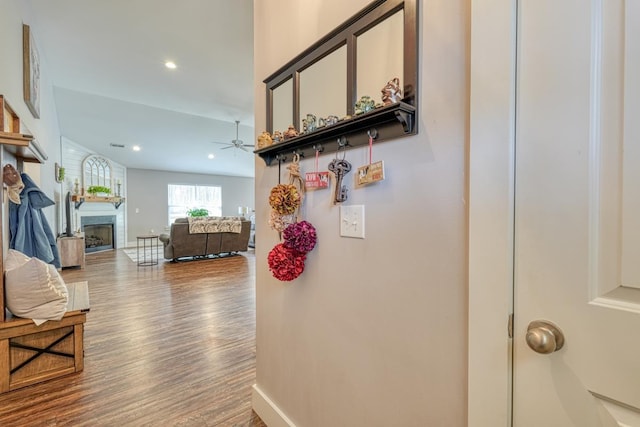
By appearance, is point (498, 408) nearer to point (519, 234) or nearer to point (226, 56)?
point (519, 234)

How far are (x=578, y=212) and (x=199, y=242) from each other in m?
6.52

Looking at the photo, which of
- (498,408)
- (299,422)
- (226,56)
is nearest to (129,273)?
(226,56)

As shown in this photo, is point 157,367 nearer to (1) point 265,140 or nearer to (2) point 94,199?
(1) point 265,140

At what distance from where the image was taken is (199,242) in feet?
20.6

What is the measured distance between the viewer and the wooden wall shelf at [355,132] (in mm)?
855

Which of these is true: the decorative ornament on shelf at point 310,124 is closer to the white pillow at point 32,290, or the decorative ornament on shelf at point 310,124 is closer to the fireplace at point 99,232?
the white pillow at point 32,290

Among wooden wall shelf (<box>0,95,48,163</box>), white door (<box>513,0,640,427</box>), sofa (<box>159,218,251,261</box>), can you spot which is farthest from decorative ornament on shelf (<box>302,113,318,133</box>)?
sofa (<box>159,218,251,261</box>)

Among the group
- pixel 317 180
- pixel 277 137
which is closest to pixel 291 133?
pixel 277 137

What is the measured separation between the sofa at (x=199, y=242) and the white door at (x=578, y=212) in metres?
6.27

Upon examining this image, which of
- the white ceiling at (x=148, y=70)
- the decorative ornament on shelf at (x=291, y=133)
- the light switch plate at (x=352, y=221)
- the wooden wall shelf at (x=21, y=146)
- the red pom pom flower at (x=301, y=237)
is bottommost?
the red pom pom flower at (x=301, y=237)

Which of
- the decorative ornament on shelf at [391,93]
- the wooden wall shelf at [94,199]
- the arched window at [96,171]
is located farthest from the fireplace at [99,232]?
the decorative ornament on shelf at [391,93]

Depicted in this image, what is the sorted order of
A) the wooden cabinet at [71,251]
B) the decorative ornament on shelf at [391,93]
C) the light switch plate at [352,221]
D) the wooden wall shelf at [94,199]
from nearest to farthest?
the decorative ornament on shelf at [391,93] → the light switch plate at [352,221] → the wooden cabinet at [71,251] → the wooden wall shelf at [94,199]

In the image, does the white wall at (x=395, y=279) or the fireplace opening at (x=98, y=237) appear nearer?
the white wall at (x=395, y=279)

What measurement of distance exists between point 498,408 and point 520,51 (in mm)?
829
